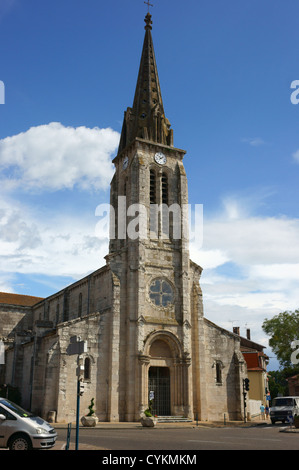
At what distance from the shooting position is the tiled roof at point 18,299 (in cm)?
5469

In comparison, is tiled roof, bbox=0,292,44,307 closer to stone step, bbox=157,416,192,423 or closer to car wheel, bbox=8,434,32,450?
stone step, bbox=157,416,192,423

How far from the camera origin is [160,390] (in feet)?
115

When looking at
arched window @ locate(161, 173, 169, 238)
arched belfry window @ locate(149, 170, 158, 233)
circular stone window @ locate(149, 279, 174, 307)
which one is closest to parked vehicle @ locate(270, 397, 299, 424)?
circular stone window @ locate(149, 279, 174, 307)

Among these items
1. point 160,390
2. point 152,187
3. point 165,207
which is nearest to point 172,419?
point 160,390

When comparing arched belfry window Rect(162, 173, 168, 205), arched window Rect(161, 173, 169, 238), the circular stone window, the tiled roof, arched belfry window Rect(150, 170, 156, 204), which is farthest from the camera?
the tiled roof

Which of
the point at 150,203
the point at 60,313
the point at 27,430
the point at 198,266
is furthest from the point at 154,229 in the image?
the point at 27,430

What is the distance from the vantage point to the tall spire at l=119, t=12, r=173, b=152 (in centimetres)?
4150

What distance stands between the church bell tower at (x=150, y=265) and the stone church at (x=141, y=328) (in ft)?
0.27

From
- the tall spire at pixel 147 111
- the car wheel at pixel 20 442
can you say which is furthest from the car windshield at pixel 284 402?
the car wheel at pixel 20 442

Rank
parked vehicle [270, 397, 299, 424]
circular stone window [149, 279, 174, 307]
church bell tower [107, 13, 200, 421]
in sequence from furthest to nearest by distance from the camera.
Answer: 1. circular stone window [149, 279, 174, 307]
2. church bell tower [107, 13, 200, 421]
3. parked vehicle [270, 397, 299, 424]

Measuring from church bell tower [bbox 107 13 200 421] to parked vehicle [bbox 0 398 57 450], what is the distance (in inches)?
804

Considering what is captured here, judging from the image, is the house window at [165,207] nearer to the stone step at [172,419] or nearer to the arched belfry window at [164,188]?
the arched belfry window at [164,188]

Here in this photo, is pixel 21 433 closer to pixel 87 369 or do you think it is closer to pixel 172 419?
pixel 87 369
